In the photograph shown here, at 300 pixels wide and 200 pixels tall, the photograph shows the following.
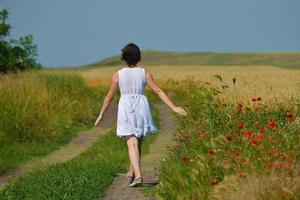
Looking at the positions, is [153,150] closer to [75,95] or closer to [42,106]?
[42,106]

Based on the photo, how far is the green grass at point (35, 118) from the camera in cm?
1862

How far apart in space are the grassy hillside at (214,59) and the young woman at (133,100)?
93.2 m

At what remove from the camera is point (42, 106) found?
2309cm

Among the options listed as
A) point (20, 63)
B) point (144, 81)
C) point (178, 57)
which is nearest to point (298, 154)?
point (144, 81)

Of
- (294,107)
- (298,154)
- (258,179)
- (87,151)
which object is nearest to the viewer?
(258,179)

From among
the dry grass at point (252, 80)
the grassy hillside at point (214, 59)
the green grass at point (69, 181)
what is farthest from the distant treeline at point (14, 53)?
the grassy hillside at point (214, 59)

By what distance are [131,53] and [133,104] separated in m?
0.78

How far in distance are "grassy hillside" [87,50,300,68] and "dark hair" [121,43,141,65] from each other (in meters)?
93.3

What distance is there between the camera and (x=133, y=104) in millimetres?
12008

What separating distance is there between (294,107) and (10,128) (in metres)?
7.43

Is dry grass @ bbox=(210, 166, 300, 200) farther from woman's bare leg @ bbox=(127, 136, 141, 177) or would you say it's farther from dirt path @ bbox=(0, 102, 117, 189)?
dirt path @ bbox=(0, 102, 117, 189)

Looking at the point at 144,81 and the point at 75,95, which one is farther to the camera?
the point at 75,95

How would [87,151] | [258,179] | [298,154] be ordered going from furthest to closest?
1. [87,151]
2. [298,154]
3. [258,179]

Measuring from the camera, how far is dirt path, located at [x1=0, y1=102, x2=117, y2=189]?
15641 millimetres
